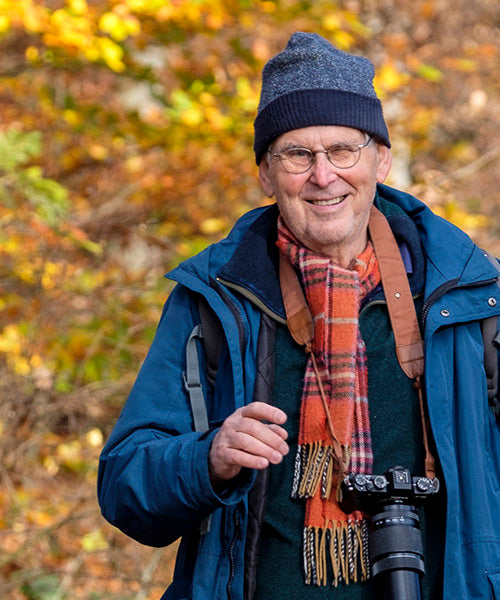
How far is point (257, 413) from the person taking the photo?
6.74 ft

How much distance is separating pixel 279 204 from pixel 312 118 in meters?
0.28

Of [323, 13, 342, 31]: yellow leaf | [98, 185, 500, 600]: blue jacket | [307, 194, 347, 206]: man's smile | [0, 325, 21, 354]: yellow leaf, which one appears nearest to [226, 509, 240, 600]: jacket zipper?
[98, 185, 500, 600]: blue jacket

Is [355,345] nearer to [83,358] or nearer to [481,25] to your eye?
[83,358]

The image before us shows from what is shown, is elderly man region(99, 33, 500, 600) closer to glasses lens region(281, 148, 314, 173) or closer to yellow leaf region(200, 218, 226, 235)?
glasses lens region(281, 148, 314, 173)

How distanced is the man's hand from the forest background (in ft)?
10.2

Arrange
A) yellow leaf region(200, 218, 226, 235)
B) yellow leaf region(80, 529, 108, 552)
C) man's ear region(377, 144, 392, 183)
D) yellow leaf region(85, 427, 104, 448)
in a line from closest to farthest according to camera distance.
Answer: man's ear region(377, 144, 392, 183)
yellow leaf region(80, 529, 108, 552)
yellow leaf region(85, 427, 104, 448)
yellow leaf region(200, 218, 226, 235)

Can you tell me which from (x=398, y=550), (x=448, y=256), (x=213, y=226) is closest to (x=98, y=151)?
(x=213, y=226)

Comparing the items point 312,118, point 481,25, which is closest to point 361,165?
point 312,118

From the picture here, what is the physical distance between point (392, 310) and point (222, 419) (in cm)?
56

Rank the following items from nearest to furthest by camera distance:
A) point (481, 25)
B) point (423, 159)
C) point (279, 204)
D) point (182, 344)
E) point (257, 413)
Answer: point (257, 413)
point (182, 344)
point (279, 204)
point (481, 25)
point (423, 159)

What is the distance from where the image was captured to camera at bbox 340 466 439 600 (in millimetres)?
2180

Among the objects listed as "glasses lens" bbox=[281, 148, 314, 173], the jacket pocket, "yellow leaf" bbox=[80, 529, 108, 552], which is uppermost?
"glasses lens" bbox=[281, 148, 314, 173]

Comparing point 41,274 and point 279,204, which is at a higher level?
point 41,274

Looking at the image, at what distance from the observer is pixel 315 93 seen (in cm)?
267
